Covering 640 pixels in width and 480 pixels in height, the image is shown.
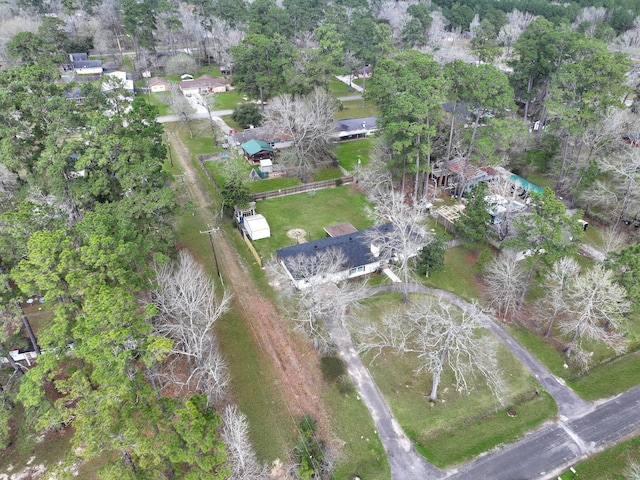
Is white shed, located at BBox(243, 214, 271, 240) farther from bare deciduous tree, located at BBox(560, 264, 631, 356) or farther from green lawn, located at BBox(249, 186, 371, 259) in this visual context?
bare deciduous tree, located at BBox(560, 264, 631, 356)

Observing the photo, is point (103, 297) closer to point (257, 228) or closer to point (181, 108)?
point (257, 228)

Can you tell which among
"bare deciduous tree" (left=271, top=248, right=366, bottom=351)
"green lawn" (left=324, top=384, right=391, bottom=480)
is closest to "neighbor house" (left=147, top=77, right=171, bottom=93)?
"bare deciduous tree" (left=271, top=248, right=366, bottom=351)

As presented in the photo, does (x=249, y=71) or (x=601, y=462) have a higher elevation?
(x=249, y=71)

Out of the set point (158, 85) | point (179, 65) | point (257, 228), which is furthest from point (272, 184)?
point (179, 65)

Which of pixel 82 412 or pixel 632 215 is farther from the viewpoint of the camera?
pixel 632 215

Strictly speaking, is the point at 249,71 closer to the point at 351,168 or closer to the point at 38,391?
the point at 351,168

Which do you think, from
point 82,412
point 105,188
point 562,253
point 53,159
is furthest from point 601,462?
point 53,159

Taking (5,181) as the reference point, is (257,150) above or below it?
below

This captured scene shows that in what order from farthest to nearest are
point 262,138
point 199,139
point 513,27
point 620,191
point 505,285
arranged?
point 513,27 → point 199,139 → point 262,138 → point 620,191 → point 505,285
